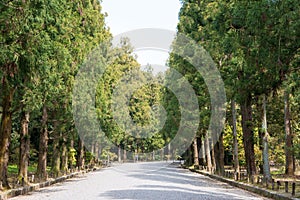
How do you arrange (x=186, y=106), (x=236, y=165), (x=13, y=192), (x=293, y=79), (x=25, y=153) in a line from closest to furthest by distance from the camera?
(x=293, y=79)
(x=13, y=192)
(x=25, y=153)
(x=236, y=165)
(x=186, y=106)

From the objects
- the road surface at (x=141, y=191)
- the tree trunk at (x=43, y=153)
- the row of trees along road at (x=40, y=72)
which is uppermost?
the row of trees along road at (x=40, y=72)

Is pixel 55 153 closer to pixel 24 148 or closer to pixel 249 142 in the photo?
pixel 24 148

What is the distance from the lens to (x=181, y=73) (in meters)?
40.2

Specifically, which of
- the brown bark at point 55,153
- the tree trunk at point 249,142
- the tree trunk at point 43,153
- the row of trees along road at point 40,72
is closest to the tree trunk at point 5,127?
the row of trees along road at point 40,72

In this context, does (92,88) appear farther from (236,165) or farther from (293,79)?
(293,79)

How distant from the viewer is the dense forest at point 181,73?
1359 centimetres

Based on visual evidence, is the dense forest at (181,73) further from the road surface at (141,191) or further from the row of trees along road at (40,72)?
the road surface at (141,191)

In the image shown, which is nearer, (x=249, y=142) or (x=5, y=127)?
(x=5, y=127)

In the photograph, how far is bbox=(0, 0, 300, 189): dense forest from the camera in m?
13.6

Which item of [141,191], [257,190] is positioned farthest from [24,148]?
[257,190]

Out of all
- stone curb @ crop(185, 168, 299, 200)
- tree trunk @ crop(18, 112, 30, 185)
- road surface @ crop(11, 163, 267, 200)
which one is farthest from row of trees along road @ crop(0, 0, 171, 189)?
stone curb @ crop(185, 168, 299, 200)

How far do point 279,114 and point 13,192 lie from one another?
70.6ft

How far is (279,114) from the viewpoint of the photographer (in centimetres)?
3362

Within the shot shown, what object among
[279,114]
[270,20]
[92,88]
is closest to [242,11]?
[270,20]
